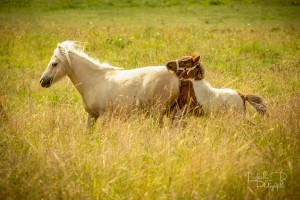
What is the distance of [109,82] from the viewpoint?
257 inches

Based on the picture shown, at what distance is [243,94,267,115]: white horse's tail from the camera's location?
6.03m

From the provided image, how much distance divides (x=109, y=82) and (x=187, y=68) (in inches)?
53.2

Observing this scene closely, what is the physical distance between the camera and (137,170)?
4031 mm

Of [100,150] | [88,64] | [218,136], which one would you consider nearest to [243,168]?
[218,136]

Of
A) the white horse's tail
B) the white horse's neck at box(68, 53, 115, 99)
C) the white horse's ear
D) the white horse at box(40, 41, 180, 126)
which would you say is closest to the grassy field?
the white horse's tail

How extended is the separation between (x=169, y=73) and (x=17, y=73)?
5797mm

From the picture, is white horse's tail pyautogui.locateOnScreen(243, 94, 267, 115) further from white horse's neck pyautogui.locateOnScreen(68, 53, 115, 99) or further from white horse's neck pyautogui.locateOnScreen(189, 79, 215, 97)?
white horse's neck pyautogui.locateOnScreen(68, 53, 115, 99)

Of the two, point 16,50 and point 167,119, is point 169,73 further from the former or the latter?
point 16,50

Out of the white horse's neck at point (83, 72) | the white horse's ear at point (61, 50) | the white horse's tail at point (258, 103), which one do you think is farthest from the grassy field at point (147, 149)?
the white horse's ear at point (61, 50)

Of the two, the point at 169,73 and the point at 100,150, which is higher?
the point at 169,73
